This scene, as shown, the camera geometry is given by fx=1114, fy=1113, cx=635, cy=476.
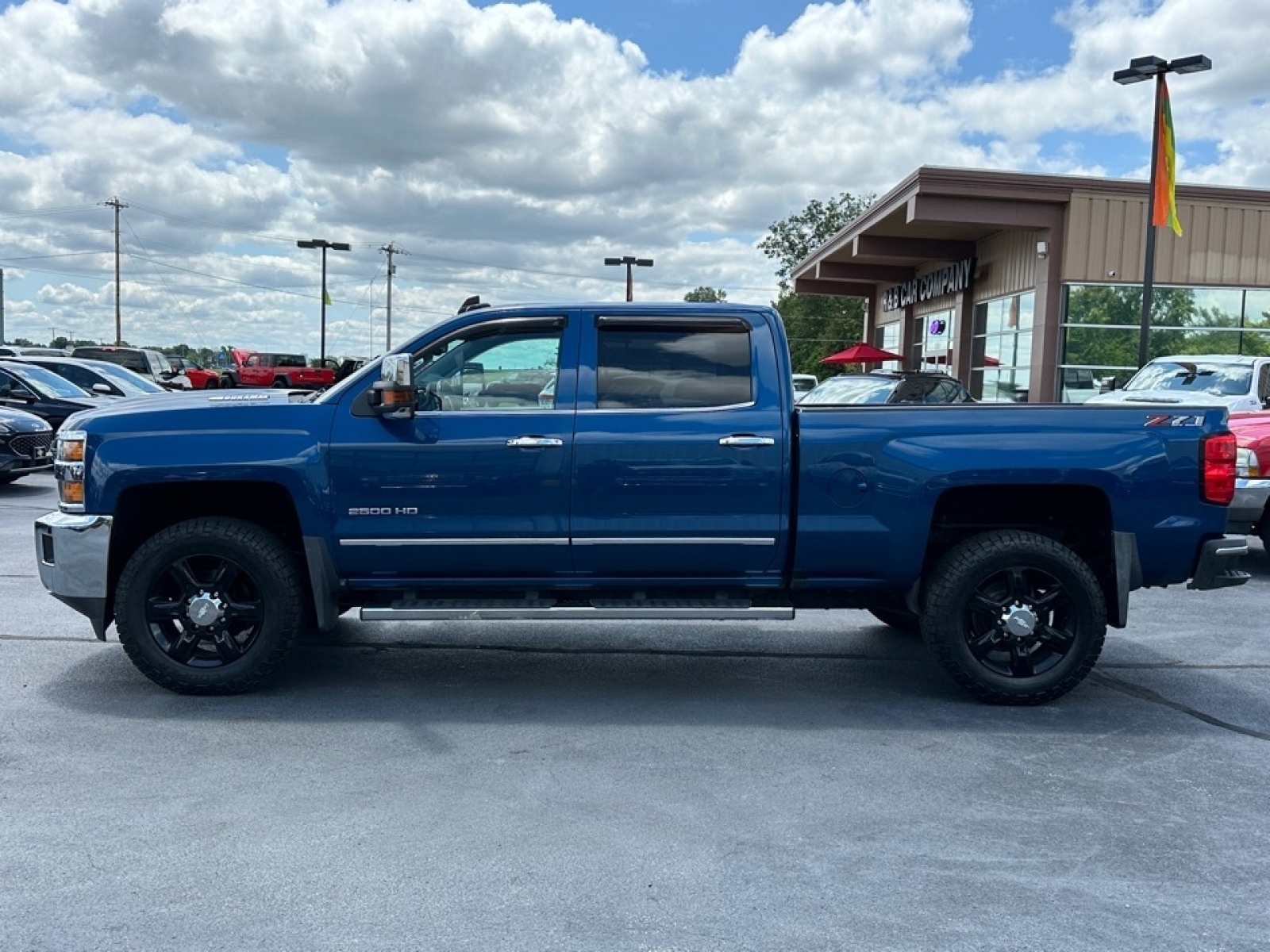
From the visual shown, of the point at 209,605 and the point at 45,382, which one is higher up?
the point at 45,382

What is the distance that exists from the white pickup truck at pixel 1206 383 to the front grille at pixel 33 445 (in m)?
13.1

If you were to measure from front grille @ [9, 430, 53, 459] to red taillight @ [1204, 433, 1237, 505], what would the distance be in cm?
1339

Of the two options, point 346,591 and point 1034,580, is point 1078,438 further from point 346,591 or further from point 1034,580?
point 346,591

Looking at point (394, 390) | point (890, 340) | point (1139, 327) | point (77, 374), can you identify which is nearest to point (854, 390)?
point (1139, 327)

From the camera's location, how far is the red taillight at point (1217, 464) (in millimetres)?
5445

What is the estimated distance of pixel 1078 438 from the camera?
5430mm

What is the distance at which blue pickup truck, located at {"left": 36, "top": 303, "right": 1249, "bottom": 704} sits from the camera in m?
5.38

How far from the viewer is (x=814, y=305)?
7244 centimetres

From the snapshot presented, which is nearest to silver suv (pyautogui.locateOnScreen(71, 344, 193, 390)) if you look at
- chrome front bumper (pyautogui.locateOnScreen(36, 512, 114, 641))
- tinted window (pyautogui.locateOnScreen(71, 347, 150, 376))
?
tinted window (pyautogui.locateOnScreen(71, 347, 150, 376))

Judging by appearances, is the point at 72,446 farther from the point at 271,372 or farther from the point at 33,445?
the point at 271,372

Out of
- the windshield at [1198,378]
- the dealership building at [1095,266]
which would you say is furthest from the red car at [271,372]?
the windshield at [1198,378]

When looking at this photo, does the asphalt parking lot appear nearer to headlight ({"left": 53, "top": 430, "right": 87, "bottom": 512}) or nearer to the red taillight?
headlight ({"left": 53, "top": 430, "right": 87, "bottom": 512})

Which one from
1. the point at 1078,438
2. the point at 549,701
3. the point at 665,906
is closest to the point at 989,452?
the point at 1078,438

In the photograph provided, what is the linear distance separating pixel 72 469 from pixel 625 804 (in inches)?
128
